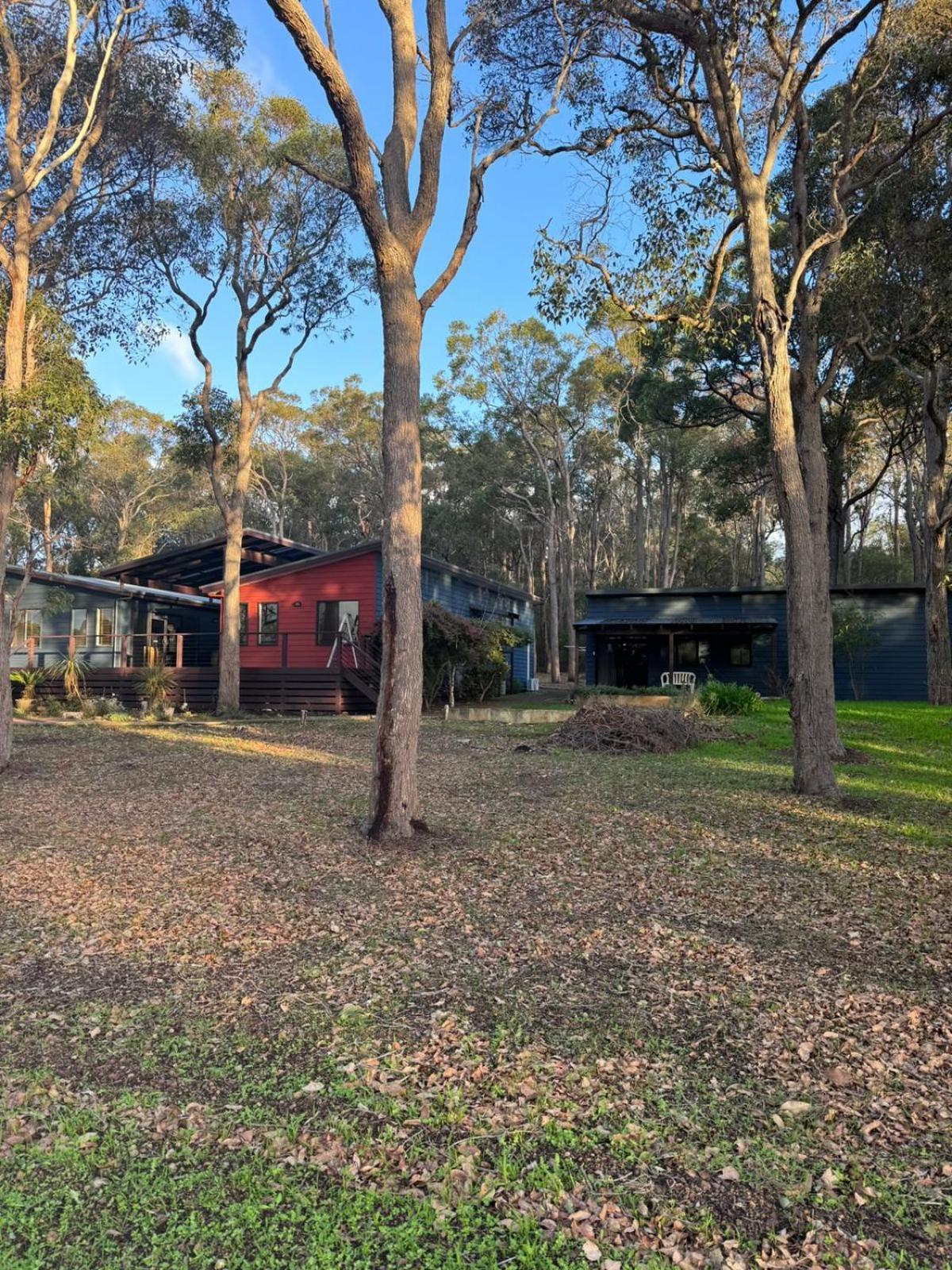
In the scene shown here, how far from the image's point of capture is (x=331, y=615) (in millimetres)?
21500

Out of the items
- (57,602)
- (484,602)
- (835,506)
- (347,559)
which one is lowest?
(57,602)

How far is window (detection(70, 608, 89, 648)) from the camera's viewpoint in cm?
2366

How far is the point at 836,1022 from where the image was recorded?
313 centimetres

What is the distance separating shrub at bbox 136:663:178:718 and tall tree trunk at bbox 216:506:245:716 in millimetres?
1359

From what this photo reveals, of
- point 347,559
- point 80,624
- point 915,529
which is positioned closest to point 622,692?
point 347,559

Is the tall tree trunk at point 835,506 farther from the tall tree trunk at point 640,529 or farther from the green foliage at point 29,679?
the green foliage at point 29,679

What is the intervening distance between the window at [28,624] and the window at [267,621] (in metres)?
6.92

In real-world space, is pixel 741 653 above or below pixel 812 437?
below

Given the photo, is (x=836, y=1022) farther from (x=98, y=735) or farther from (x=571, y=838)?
(x=98, y=735)

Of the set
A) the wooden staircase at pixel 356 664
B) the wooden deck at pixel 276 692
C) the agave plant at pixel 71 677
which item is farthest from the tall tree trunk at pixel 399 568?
the agave plant at pixel 71 677

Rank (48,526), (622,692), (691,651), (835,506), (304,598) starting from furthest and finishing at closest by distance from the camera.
Result: 1. (691,651)
2. (835,506)
3. (304,598)
4. (622,692)
5. (48,526)

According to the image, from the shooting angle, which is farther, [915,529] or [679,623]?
[915,529]

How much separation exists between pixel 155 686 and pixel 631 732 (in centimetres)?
1152

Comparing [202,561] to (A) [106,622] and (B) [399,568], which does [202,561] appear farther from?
(B) [399,568]
